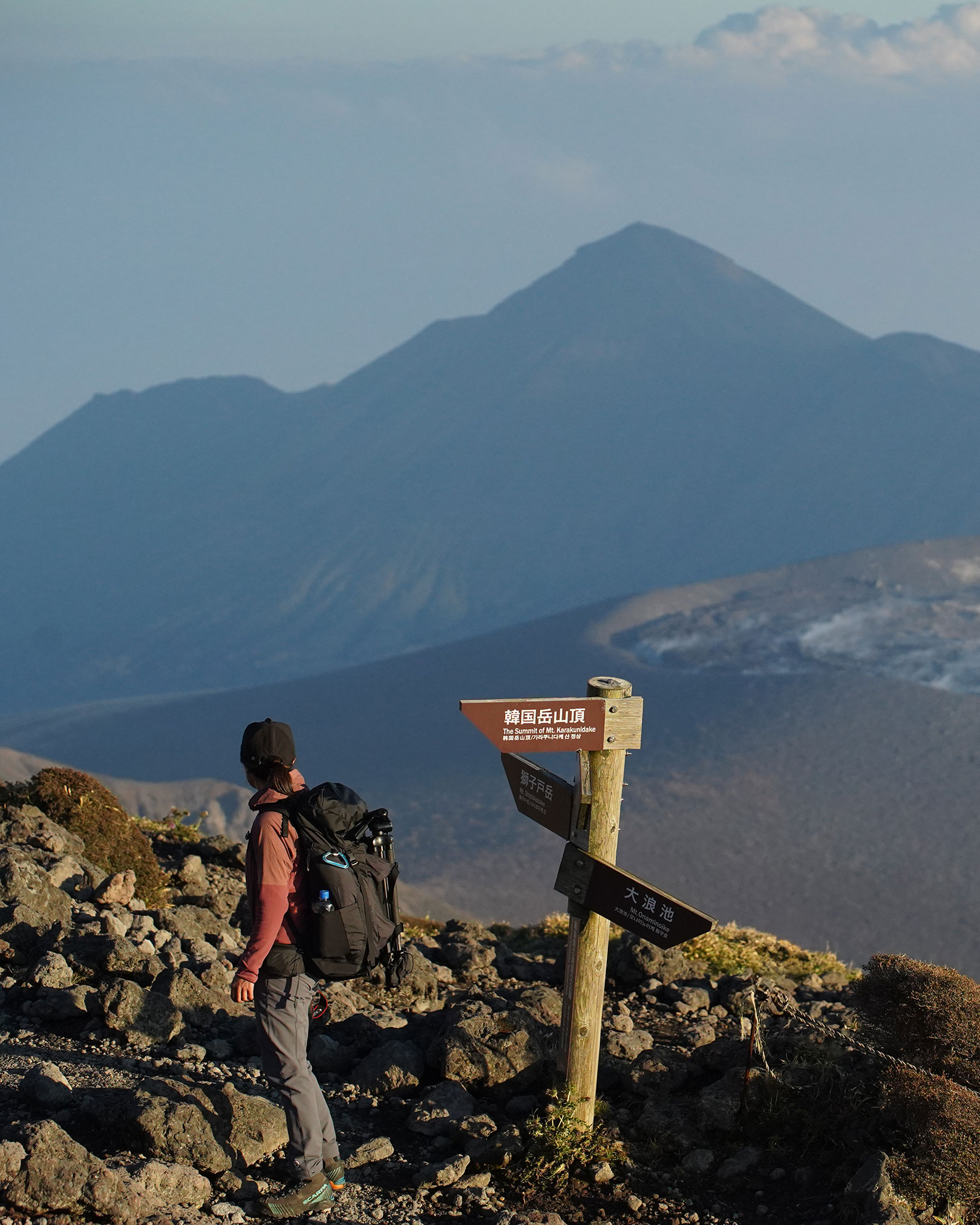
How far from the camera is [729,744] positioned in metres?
45.7

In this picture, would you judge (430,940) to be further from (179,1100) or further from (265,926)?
(265,926)

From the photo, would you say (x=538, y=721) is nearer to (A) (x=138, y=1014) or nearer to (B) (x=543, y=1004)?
(B) (x=543, y=1004)

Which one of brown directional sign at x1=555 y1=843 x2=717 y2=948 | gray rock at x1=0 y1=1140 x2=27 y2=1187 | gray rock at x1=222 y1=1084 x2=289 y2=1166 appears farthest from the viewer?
gray rock at x1=222 y1=1084 x2=289 y2=1166

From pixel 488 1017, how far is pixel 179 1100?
1.71 m

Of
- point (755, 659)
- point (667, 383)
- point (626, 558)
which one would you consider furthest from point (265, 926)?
point (667, 383)

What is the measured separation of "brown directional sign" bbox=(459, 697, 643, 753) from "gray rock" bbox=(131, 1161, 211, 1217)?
7.34ft

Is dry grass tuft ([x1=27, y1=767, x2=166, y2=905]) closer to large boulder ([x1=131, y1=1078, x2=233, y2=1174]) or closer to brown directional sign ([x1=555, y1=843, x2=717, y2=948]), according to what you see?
large boulder ([x1=131, y1=1078, x2=233, y2=1174])

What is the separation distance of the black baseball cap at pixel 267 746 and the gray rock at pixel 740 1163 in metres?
2.92

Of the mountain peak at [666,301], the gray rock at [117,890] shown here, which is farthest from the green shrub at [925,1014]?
the mountain peak at [666,301]

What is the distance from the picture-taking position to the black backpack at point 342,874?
4.95m

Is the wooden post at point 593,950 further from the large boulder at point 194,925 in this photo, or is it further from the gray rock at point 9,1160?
the large boulder at point 194,925

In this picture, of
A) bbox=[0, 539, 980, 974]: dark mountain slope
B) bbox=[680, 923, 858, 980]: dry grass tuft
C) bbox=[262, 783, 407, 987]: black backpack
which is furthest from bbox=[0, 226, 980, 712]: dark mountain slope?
bbox=[262, 783, 407, 987]: black backpack

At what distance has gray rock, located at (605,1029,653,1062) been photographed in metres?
7.06

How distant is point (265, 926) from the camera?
16.2ft
